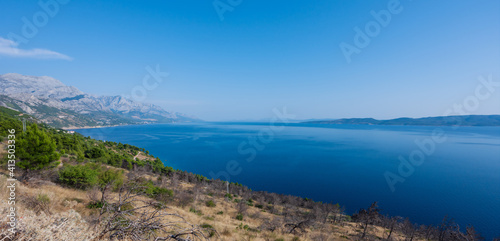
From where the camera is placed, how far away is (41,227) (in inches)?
134

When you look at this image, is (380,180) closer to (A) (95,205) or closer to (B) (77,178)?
(A) (95,205)

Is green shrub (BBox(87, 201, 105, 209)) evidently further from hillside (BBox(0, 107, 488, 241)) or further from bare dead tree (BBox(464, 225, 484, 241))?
bare dead tree (BBox(464, 225, 484, 241))

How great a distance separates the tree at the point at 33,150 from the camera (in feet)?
42.3

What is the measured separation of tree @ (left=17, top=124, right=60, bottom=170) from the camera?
1289cm

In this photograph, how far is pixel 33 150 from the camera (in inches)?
525

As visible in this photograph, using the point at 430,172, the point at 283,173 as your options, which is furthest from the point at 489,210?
the point at 283,173

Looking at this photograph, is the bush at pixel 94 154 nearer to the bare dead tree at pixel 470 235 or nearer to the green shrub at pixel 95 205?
the green shrub at pixel 95 205

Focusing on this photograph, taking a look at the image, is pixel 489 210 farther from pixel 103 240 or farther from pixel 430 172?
pixel 103 240

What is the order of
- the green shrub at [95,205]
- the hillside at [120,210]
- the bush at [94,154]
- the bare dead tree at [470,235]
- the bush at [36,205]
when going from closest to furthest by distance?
the hillside at [120,210]
the bush at [36,205]
the bare dead tree at [470,235]
the green shrub at [95,205]
the bush at [94,154]

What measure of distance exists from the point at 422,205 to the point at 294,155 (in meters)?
43.2

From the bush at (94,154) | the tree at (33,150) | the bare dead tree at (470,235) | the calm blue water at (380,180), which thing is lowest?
the calm blue water at (380,180)

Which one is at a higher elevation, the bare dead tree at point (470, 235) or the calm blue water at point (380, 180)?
the bare dead tree at point (470, 235)

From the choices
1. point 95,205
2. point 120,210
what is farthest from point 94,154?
point 120,210

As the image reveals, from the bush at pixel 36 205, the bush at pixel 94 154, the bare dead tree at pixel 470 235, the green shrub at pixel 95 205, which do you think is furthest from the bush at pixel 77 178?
the bush at pixel 94 154
